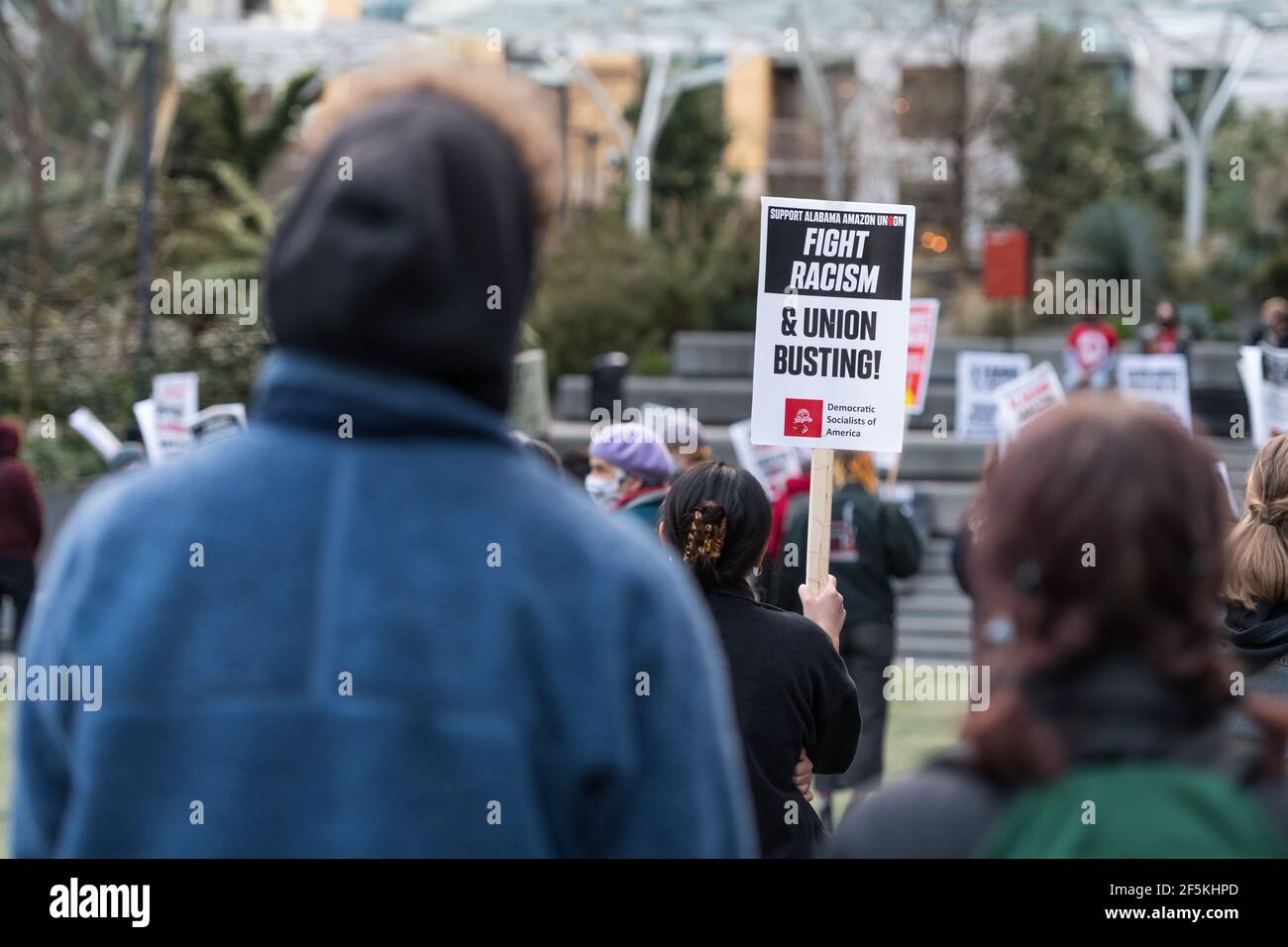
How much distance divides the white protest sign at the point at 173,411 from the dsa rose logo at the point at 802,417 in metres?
6.35

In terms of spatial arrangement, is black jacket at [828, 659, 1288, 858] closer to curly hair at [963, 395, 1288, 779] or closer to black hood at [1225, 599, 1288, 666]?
curly hair at [963, 395, 1288, 779]

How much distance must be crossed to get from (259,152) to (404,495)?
27.9 meters

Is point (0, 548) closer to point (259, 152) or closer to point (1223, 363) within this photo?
point (1223, 363)

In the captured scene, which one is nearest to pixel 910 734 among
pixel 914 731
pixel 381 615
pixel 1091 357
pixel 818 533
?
pixel 914 731

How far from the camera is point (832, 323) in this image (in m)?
5.26

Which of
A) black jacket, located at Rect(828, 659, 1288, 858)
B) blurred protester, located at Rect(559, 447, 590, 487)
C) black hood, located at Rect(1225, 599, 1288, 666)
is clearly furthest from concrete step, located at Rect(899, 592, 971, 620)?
black jacket, located at Rect(828, 659, 1288, 858)

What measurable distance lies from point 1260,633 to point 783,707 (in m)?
1.24

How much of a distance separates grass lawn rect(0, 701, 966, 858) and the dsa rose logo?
405 centimetres

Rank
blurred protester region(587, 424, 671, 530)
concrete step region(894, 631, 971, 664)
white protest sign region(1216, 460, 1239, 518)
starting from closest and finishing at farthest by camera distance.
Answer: white protest sign region(1216, 460, 1239, 518) < blurred protester region(587, 424, 671, 530) < concrete step region(894, 631, 971, 664)

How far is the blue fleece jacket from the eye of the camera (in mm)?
1685

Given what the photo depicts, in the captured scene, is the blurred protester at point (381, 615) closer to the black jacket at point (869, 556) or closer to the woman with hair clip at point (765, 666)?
the woman with hair clip at point (765, 666)

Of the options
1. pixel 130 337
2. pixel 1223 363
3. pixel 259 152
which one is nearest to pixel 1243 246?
pixel 1223 363

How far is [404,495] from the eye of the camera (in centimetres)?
174

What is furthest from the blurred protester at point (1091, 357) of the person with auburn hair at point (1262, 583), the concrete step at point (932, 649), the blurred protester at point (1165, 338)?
the person with auburn hair at point (1262, 583)
